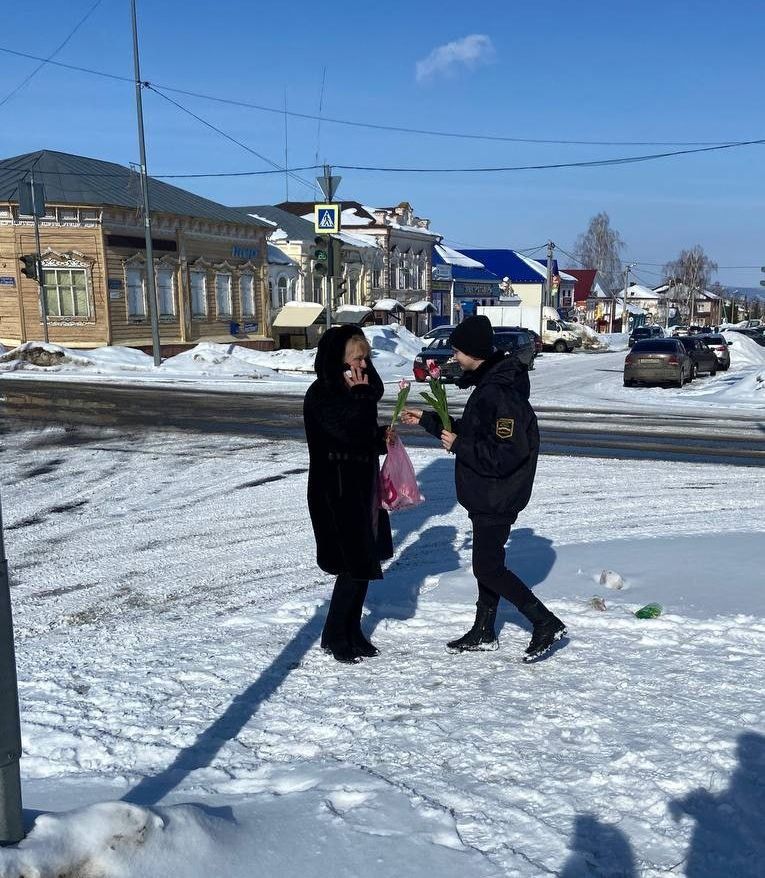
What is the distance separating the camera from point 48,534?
709 cm

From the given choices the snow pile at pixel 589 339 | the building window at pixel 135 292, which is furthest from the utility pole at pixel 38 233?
the snow pile at pixel 589 339

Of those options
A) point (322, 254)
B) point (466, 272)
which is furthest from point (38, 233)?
point (466, 272)

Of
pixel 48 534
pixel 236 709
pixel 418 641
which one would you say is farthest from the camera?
pixel 48 534

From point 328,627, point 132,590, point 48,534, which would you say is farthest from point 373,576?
point 48,534

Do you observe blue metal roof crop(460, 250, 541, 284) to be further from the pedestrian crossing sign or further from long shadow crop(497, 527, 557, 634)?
long shadow crop(497, 527, 557, 634)

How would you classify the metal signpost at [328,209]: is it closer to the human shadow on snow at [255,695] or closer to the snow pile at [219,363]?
the snow pile at [219,363]

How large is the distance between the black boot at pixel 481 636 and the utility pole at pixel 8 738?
2.60 metres

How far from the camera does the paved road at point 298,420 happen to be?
37.9 ft

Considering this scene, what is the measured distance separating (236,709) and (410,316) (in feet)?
166

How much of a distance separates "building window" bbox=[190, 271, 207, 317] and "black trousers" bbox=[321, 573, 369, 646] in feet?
102

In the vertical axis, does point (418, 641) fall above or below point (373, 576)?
below

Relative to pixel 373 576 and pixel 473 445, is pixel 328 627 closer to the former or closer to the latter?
pixel 373 576

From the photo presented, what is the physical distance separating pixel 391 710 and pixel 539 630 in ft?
3.17

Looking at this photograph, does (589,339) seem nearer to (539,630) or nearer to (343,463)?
(539,630)
